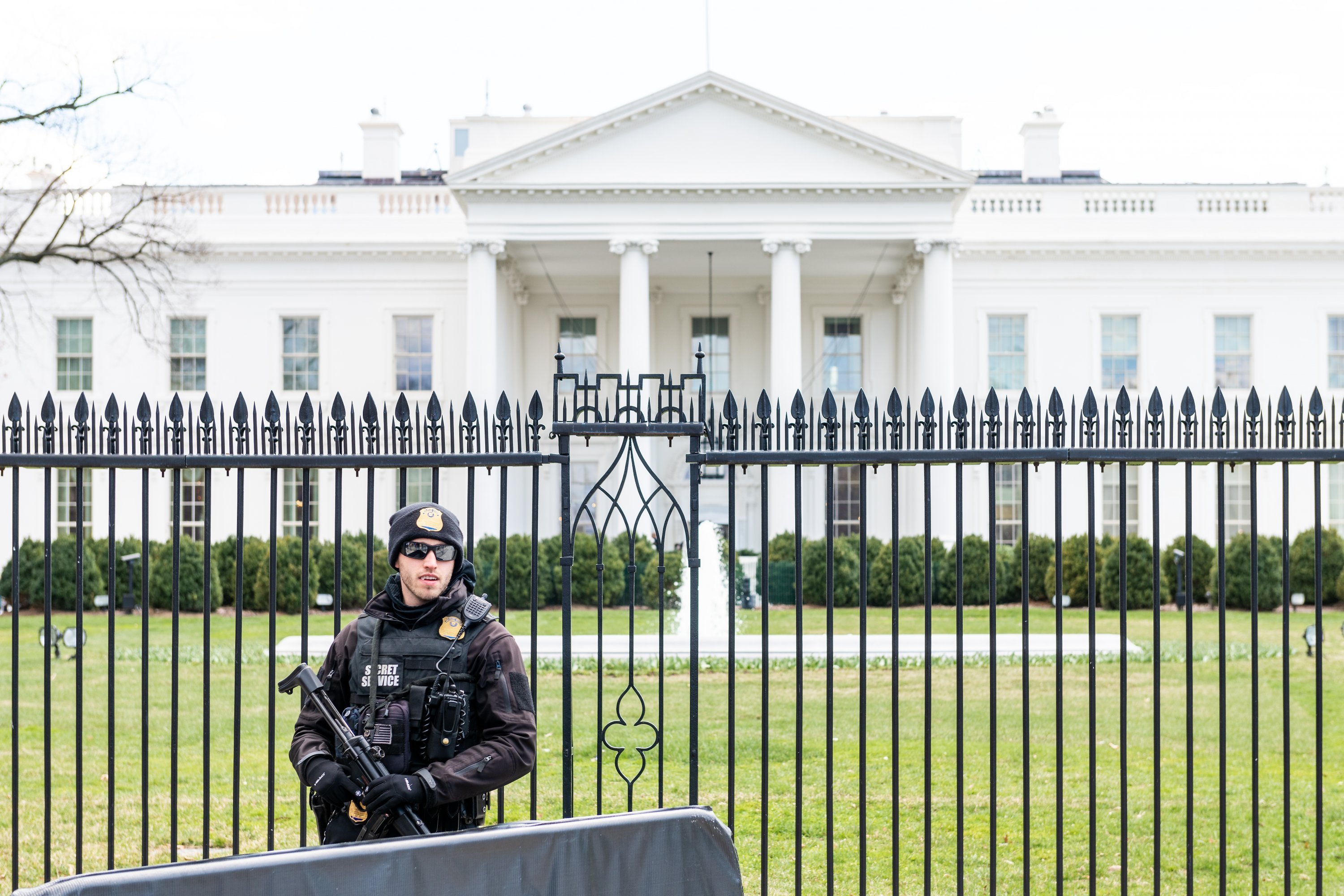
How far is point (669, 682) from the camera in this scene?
42.7ft

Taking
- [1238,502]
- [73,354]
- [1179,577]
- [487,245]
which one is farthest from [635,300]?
[1238,502]

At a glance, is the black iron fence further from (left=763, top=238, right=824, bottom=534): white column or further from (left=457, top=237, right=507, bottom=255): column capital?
(left=457, top=237, right=507, bottom=255): column capital

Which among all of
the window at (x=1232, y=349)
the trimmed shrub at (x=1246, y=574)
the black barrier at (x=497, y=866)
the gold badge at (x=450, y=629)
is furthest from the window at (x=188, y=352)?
the black barrier at (x=497, y=866)

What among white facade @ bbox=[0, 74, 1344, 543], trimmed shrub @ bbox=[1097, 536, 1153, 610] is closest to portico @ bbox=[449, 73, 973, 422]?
white facade @ bbox=[0, 74, 1344, 543]

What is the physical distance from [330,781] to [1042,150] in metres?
33.3

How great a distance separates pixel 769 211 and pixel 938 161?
362cm

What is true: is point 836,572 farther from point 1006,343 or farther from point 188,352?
point 188,352

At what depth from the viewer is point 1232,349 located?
29156 mm

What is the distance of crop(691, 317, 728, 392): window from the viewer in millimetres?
29984

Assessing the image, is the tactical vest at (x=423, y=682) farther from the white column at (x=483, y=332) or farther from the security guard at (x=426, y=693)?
the white column at (x=483, y=332)

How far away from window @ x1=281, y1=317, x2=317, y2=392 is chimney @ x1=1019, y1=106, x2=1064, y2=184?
63.4ft

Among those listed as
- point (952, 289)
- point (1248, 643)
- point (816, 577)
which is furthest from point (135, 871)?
point (952, 289)

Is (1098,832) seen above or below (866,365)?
below

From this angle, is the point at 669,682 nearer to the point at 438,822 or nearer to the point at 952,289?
the point at 438,822
